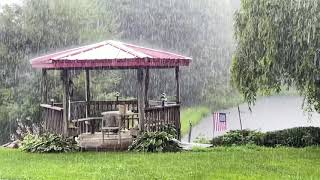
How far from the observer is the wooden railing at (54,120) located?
51.3ft

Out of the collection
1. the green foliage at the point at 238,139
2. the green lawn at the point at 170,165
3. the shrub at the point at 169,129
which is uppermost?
the shrub at the point at 169,129

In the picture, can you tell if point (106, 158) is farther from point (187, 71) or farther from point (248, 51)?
point (187, 71)

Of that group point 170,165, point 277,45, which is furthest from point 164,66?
point 170,165

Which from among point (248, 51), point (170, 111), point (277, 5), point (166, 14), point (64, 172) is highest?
point (166, 14)

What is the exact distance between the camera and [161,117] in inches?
626

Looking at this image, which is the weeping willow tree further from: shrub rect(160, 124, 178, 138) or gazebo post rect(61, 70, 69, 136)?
gazebo post rect(61, 70, 69, 136)

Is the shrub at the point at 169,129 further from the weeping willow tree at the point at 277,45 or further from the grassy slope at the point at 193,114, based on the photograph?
the grassy slope at the point at 193,114

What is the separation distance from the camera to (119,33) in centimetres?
3453

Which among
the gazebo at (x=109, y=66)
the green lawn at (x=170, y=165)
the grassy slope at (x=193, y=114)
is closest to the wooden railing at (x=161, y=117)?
the gazebo at (x=109, y=66)

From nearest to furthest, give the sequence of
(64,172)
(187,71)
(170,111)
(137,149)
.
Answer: (64,172)
(137,149)
(170,111)
(187,71)

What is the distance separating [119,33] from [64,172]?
24.1m

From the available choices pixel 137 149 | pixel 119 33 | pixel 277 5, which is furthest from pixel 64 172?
pixel 119 33

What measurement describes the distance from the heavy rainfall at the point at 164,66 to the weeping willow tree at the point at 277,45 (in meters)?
0.02

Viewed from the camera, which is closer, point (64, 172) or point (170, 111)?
point (64, 172)
